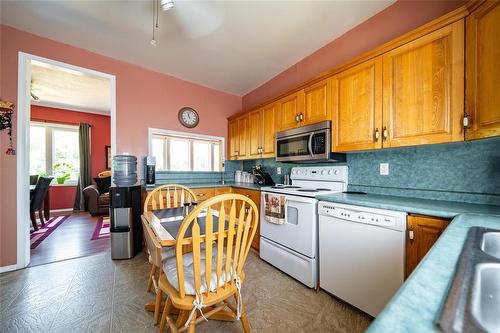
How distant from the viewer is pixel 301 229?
75.4 inches

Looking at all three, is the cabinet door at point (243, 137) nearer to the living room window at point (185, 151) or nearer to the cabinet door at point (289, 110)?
the living room window at point (185, 151)

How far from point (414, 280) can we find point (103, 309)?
6.87 feet

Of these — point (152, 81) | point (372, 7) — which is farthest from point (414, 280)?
point (152, 81)

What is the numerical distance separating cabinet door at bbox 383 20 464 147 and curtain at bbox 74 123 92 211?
6.37 meters

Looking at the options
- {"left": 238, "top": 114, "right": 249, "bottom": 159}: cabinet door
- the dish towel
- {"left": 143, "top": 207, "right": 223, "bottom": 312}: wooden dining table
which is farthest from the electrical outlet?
{"left": 238, "top": 114, "right": 249, "bottom": 159}: cabinet door

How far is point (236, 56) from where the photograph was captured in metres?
2.70

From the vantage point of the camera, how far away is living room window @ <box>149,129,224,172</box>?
10.7 feet

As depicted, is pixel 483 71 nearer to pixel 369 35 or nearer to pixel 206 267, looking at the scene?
pixel 369 35

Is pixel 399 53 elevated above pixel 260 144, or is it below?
above

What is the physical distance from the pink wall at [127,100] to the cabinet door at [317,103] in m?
1.92

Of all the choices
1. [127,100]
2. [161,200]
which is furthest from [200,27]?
[161,200]

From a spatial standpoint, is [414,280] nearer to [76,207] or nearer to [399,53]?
[399,53]

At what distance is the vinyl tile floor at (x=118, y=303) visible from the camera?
4.63 ft

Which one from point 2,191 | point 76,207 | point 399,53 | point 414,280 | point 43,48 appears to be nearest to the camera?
point 414,280
